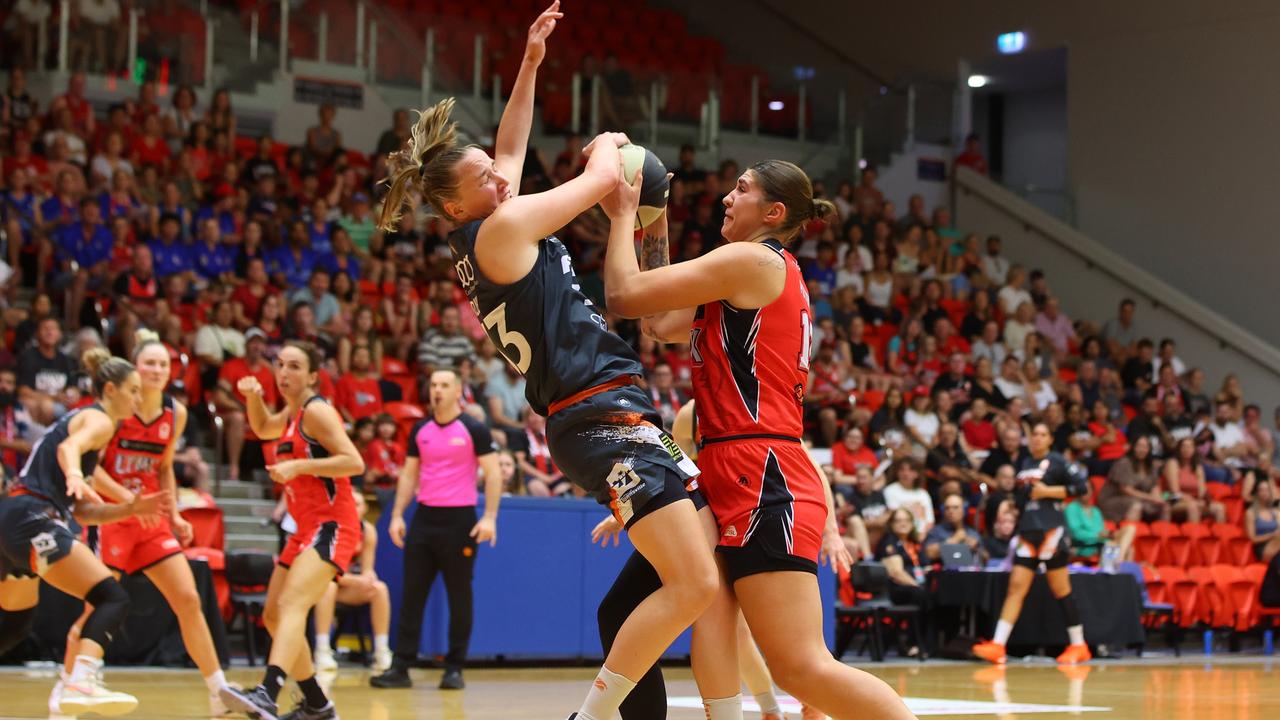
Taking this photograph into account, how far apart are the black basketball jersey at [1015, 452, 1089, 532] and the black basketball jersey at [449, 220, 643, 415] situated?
9274mm

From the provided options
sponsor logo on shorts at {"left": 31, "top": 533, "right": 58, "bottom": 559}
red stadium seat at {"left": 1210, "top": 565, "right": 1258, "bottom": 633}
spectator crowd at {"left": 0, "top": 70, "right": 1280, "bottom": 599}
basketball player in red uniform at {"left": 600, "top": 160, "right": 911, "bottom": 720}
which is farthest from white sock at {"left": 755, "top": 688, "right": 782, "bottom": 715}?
red stadium seat at {"left": 1210, "top": 565, "right": 1258, "bottom": 633}

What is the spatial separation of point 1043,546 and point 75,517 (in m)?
8.31

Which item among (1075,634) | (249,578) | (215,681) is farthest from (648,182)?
(1075,634)

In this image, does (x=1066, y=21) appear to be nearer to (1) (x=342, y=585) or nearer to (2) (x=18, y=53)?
(2) (x=18, y=53)

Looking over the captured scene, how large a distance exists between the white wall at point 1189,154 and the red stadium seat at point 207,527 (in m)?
15.0

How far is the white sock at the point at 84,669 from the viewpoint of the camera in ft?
22.8

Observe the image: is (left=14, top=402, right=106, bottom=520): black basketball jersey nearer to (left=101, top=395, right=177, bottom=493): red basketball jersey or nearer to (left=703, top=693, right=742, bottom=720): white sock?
(left=101, top=395, right=177, bottom=493): red basketball jersey

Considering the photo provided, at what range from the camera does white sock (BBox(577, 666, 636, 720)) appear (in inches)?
170

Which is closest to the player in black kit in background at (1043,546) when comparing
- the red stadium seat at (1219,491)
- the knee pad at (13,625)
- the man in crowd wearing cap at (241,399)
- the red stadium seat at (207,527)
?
the red stadium seat at (1219,491)

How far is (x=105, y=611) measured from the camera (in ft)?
23.8

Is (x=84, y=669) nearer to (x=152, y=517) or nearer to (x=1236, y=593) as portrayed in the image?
(x=152, y=517)

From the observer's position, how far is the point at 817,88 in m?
22.3

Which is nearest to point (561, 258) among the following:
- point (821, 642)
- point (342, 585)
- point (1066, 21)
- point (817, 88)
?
point (821, 642)

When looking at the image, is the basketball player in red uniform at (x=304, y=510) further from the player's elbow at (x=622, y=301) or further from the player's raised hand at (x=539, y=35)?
the player's elbow at (x=622, y=301)
